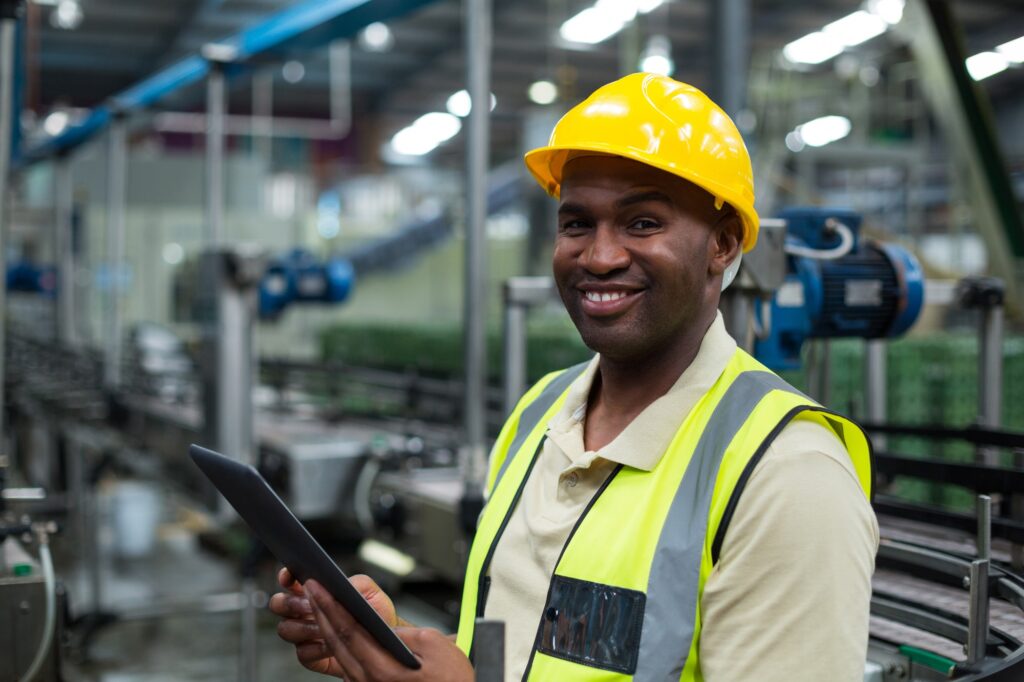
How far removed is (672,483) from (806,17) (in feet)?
50.2

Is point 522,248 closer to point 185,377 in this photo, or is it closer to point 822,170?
point 185,377

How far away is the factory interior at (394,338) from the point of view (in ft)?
7.05

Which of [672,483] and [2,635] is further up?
[672,483]

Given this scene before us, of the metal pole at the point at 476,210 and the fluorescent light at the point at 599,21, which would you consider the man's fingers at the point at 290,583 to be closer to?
the metal pole at the point at 476,210

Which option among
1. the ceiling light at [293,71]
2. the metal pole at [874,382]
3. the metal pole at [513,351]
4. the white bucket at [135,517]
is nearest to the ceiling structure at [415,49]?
the ceiling light at [293,71]

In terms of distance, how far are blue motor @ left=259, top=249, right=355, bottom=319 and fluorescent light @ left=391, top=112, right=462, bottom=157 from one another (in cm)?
1365

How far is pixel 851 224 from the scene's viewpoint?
2.44 metres

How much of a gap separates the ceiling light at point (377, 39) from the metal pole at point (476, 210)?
7491 millimetres

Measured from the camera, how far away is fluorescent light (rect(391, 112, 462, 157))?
19609 millimetres

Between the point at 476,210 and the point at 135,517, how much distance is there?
524cm

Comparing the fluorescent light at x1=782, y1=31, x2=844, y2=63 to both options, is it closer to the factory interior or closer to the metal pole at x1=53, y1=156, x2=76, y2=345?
the factory interior

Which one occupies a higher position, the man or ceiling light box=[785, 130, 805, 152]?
ceiling light box=[785, 130, 805, 152]

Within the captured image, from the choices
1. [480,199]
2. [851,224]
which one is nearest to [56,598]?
[480,199]

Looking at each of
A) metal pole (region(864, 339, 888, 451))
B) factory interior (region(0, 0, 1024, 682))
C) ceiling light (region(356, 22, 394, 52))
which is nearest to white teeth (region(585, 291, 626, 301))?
factory interior (region(0, 0, 1024, 682))
